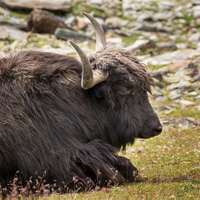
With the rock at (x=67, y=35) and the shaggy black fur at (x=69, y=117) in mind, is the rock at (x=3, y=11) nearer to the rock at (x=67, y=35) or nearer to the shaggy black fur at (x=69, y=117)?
the rock at (x=67, y=35)

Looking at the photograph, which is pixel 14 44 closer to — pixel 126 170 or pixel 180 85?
pixel 180 85

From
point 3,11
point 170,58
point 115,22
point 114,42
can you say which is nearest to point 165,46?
point 170,58

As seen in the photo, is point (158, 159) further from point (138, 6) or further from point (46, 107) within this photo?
point (138, 6)

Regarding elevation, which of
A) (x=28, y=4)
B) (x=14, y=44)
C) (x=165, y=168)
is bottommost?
(x=165, y=168)

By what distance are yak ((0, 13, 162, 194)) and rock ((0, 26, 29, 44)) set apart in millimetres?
8490

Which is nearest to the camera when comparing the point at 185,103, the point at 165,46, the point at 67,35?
the point at 185,103

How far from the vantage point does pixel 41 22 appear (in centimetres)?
1432

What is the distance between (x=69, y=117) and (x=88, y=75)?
618 mm

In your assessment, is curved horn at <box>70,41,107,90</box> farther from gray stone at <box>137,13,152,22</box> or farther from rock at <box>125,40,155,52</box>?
gray stone at <box>137,13,152,22</box>

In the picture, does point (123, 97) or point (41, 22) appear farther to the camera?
point (41, 22)

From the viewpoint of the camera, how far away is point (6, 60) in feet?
16.2

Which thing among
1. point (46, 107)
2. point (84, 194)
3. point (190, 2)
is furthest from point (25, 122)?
point (190, 2)

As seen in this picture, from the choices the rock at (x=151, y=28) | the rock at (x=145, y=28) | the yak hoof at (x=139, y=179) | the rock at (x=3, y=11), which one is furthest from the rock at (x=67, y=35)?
the yak hoof at (x=139, y=179)

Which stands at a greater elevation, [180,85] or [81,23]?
[81,23]
